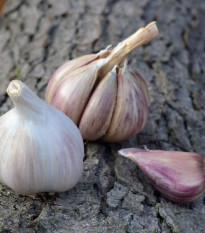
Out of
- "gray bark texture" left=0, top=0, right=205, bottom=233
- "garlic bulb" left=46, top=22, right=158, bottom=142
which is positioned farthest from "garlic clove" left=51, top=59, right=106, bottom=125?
"gray bark texture" left=0, top=0, right=205, bottom=233

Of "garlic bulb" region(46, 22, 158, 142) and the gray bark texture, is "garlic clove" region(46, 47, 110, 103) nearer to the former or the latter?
"garlic bulb" region(46, 22, 158, 142)

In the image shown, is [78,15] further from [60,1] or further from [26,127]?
[26,127]

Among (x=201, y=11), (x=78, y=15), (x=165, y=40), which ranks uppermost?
(x=78, y=15)

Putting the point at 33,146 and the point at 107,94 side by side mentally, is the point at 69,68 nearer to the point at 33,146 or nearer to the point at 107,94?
the point at 107,94

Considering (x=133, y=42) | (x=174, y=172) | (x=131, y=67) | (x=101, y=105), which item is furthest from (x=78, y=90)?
(x=131, y=67)

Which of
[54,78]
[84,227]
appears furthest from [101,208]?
[54,78]

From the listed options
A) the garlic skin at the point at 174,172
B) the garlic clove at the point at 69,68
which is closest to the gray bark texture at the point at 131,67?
the garlic skin at the point at 174,172

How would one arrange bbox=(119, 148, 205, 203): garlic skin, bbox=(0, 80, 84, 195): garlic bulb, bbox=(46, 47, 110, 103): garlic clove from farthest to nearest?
bbox=(46, 47, 110, 103): garlic clove < bbox=(119, 148, 205, 203): garlic skin < bbox=(0, 80, 84, 195): garlic bulb

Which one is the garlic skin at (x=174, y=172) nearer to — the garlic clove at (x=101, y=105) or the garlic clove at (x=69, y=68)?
the garlic clove at (x=101, y=105)
